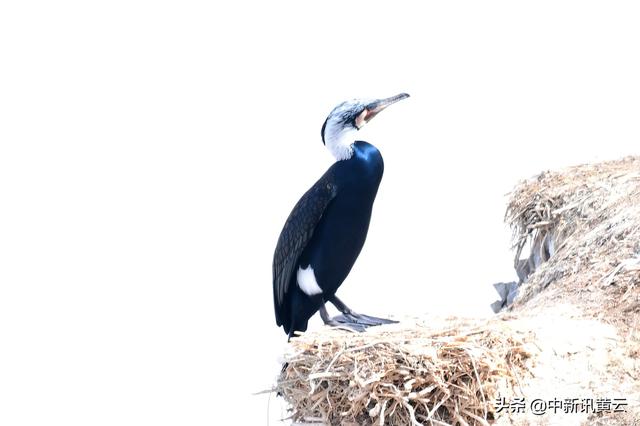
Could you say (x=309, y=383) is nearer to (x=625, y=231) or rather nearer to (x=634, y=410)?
(x=634, y=410)

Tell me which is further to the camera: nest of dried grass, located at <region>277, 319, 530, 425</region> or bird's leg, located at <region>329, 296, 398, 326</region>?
bird's leg, located at <region>329, 296, 398, 326</region>

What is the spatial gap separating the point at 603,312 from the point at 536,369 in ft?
2.14

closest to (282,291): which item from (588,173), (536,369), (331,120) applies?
(331,120)

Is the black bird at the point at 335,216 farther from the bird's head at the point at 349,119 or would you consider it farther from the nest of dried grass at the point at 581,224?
the nest of dried grass at the point at 581,224

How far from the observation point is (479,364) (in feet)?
17.0

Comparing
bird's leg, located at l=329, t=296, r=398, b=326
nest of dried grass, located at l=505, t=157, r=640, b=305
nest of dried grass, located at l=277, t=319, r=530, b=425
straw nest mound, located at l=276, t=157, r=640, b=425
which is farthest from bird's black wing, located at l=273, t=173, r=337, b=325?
nest of dried grass, located at l=505, t=157, r=640, b=305

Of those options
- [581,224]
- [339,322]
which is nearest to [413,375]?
[339,322]

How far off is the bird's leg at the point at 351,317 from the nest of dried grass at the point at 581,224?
112cm

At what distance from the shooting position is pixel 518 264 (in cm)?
746

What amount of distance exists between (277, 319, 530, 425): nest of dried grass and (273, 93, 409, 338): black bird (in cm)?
55

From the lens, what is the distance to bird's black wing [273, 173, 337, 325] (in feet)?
19.0

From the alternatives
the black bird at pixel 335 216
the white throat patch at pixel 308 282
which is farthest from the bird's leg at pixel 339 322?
the white throat patch at pixel 308 282

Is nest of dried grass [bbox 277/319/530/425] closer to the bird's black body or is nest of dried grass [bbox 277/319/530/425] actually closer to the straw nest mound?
the straw nest mound

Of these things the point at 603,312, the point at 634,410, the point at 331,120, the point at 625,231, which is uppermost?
the point at 331,120
